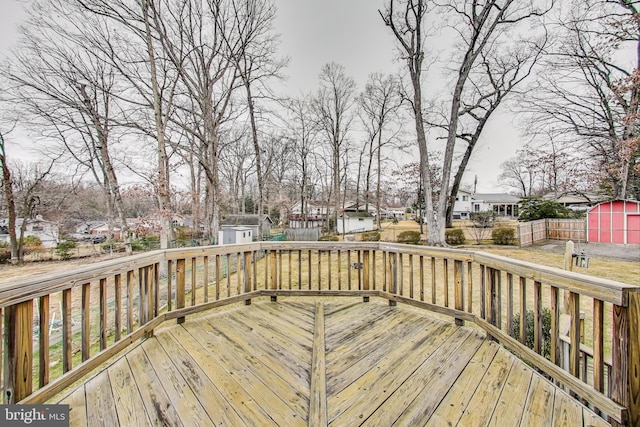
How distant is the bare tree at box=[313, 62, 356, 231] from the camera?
58.7 feet

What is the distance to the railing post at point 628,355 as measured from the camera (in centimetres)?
132

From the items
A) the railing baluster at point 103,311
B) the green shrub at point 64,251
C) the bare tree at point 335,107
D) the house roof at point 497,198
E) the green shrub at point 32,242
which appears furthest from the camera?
the house roof at point 497,198

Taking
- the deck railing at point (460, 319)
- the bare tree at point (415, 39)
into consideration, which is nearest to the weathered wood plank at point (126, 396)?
the deck railing at point (460, 319)

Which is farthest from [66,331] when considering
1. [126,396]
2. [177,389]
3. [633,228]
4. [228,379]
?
[633,228]

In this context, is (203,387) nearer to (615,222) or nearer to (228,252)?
(228,252)

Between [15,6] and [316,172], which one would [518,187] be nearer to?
[316,172]

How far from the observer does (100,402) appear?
164 cm

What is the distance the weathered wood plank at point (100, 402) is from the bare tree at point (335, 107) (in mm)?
17875

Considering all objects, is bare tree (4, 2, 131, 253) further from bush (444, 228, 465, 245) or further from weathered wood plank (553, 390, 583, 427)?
bush (444, 228, 465, 245)

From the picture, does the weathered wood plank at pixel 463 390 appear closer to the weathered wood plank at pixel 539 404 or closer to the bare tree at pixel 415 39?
the weathered wood plank at pixel 539 404

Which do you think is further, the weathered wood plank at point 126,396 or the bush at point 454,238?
the bush at point 454,238

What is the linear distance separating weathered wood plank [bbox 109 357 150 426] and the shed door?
17.9 metres

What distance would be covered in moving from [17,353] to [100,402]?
1.77 ft

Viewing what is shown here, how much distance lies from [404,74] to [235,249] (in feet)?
40.9
